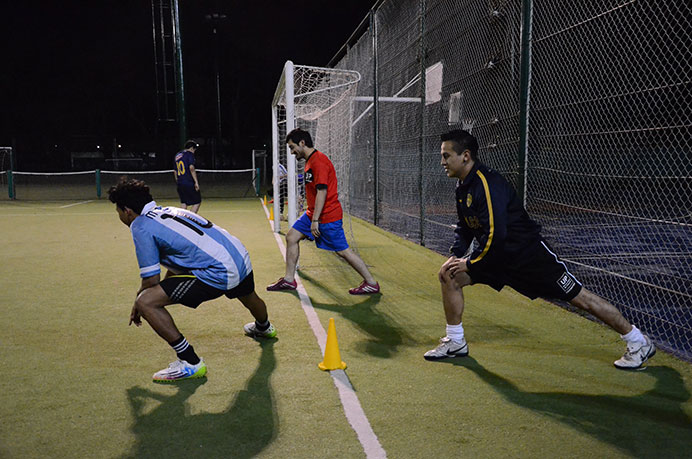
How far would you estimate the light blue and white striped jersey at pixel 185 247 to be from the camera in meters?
3.72

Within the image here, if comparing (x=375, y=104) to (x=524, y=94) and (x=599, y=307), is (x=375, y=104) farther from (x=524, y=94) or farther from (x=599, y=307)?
(x=599, y=307)

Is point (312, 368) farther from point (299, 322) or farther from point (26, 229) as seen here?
point (26, 229)

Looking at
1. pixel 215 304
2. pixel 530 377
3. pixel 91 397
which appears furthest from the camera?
pixel 215 304

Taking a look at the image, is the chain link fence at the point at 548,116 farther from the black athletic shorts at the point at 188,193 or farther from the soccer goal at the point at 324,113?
the black athletic shorts at the point at 188,193

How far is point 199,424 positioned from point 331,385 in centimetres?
94

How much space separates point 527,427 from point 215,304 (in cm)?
381

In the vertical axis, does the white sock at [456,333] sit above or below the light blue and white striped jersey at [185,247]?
below

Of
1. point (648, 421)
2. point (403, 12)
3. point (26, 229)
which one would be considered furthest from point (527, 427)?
point (26, 229)

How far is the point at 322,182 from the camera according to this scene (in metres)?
6.00

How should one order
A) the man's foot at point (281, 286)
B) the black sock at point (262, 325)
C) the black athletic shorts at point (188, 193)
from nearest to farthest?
the black sock at point (262, 325)
the man's foot at point (281, 286)
the black athletic shorts at point (188, 193)

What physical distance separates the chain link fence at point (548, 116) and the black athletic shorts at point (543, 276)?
94 centimetres

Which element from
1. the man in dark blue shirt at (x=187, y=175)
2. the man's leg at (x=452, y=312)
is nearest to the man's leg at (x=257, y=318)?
the man's leg at (x=452, y=312)

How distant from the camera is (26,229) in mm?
12719

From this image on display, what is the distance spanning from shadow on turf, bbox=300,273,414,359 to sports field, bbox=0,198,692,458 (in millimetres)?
22
